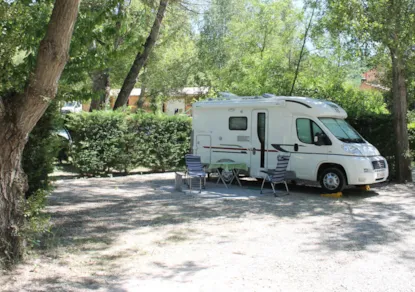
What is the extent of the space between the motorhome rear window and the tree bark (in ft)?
26.0

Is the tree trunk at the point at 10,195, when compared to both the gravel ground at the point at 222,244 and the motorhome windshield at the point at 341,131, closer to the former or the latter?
the gravel ground at the point at 222,244

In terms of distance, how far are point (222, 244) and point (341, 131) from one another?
618 centimetres

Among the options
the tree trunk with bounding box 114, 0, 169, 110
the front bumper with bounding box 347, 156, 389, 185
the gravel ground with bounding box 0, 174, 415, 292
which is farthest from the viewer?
the tree trunk with bounding box 114, 0, 169, 110

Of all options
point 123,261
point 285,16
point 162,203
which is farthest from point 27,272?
point 285,16

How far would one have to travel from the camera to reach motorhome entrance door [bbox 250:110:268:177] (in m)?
12.0

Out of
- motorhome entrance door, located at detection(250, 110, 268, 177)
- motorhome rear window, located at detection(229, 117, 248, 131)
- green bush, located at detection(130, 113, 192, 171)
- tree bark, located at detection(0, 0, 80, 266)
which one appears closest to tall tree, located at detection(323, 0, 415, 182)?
motorhome entrance door, located at detection(250, 110, 268, 177)

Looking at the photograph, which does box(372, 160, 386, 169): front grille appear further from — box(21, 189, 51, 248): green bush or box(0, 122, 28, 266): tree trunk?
box(0, 122, 28, 266): tree trunk

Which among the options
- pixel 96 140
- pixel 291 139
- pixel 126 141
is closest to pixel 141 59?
pixel 126 141

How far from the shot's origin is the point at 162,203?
9617mm

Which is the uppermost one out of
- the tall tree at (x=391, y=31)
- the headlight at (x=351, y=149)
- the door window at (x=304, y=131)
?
the tall tree at (x=391, y=31)

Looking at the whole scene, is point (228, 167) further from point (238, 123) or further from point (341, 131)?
point (341, 131)

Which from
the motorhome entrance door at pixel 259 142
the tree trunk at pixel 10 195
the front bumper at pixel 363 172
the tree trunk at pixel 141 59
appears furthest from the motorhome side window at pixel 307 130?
the tree trunk at pixel 10 195

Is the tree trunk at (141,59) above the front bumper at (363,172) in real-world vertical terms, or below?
above

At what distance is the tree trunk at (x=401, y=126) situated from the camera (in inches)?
511
